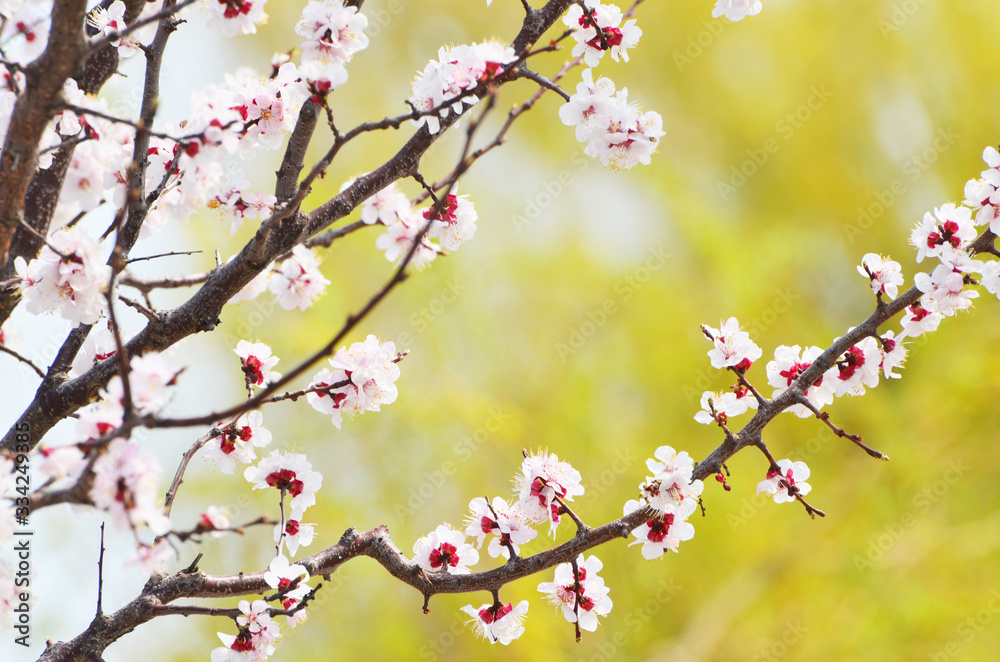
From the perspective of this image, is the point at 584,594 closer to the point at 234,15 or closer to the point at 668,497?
the point at 668,497

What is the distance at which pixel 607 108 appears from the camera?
0.89m

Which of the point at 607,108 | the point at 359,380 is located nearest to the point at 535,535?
the point at 359,380

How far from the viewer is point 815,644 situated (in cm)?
234

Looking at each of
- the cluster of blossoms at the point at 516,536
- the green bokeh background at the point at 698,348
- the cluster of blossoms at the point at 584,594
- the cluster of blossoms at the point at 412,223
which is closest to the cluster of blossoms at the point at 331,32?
the cluster of blossoms at the point at 412,223

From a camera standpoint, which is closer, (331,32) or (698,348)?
(331,32)

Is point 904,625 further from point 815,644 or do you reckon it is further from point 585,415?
point 585,415

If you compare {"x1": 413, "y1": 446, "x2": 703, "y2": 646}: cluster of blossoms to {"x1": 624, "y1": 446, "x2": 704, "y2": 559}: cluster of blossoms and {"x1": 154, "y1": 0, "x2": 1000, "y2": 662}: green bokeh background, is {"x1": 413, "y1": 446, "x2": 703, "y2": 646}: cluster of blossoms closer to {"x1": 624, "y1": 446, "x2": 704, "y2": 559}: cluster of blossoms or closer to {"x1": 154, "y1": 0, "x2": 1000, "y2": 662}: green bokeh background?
{"x1": 624, "y1": 446, "x2": 704, "y2": 559}: cluster of blossoms

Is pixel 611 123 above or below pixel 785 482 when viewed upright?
above

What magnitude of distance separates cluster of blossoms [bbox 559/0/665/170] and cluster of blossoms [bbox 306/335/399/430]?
0.38 m

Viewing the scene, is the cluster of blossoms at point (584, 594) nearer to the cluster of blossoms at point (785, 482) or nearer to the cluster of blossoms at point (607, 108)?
the cluster of blossoms at point (785, 482)

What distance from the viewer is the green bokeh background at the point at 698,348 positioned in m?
2.48

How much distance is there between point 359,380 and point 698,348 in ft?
6.75

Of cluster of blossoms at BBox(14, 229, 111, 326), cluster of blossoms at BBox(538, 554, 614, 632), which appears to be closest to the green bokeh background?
cluster of blossoms at BBox(538, 554, 614, 632)

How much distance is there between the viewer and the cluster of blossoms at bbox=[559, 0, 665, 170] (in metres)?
0.89
